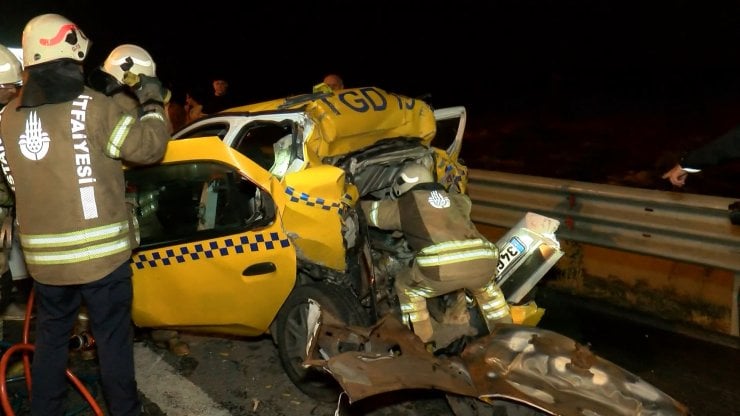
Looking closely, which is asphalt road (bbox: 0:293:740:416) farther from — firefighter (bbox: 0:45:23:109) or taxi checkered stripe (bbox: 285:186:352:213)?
firefighter (bbox: 0:45:23:109)

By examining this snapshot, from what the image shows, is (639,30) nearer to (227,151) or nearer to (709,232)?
(709,232)

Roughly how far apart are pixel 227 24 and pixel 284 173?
27964 millimetres

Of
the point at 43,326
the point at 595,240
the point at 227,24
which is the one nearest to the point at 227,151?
the point at 43,326

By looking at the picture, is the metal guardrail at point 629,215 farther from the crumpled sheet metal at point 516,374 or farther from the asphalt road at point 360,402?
the crumpled sheet metal at point 516,374

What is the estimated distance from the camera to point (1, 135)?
3.13 metres

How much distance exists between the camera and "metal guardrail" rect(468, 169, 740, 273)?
14.4 ft

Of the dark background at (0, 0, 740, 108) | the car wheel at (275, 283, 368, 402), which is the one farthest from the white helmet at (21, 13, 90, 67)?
the dark background at (0, 0, 740, 108)

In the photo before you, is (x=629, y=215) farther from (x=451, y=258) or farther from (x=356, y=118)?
(x=356, y=118)

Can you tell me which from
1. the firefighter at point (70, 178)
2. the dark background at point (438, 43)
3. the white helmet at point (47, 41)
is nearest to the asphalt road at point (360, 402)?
the firefighter at point (70, 178)

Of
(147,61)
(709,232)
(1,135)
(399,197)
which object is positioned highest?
(147,61)

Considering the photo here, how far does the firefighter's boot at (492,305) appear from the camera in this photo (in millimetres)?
3631

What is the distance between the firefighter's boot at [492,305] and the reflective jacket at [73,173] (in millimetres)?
1871

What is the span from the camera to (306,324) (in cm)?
383

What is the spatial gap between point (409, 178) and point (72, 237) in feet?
5.77
